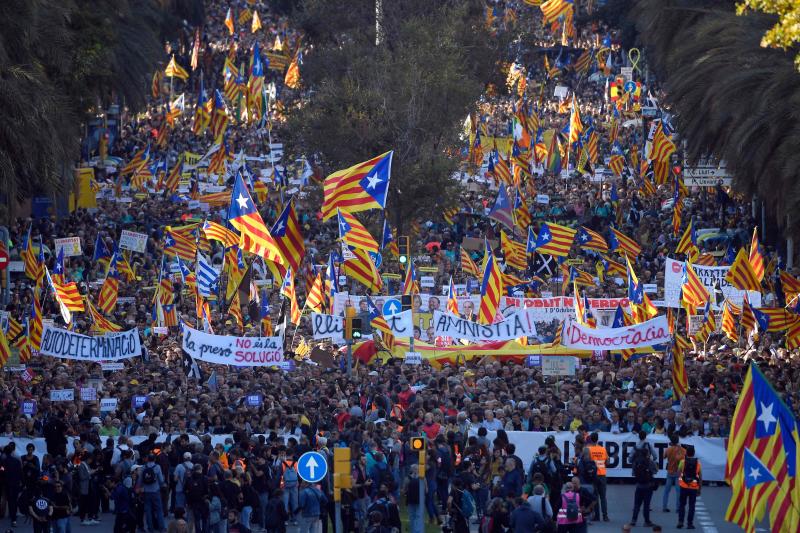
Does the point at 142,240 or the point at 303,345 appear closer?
the point at 303,345

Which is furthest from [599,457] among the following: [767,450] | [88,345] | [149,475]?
[88,345]

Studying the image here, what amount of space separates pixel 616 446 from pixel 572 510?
5569 mm

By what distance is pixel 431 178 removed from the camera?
55.0 m

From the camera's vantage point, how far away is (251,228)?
35.7 m

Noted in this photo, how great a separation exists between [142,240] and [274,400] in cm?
1767

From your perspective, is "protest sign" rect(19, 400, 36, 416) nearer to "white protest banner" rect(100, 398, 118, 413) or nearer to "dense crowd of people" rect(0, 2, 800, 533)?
"dense crowd of people" rect(0, 2, 800, 533)

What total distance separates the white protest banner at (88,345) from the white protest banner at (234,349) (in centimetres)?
94

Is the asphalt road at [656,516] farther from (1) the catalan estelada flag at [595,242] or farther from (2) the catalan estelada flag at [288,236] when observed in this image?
(1) the catalan estelada flag at [595,242]

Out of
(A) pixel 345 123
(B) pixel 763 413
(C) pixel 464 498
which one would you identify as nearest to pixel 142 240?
(A) pixel 345 123

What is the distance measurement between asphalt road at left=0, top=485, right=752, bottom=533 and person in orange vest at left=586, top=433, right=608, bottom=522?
0.83ft

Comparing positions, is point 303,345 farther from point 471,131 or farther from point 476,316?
point 471,131

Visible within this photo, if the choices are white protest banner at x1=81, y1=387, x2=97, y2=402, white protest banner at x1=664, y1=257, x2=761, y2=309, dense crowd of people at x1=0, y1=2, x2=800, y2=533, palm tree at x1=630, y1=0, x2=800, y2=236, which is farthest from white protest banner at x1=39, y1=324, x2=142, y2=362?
palm tree at x1=630, y1=0, x2=800, y2=236

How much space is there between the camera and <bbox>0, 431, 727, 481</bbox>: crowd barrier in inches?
1110

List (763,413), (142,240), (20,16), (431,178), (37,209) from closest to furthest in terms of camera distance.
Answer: (763,413) → (20,16) → (142,240) → (431,178) → (37,209)
